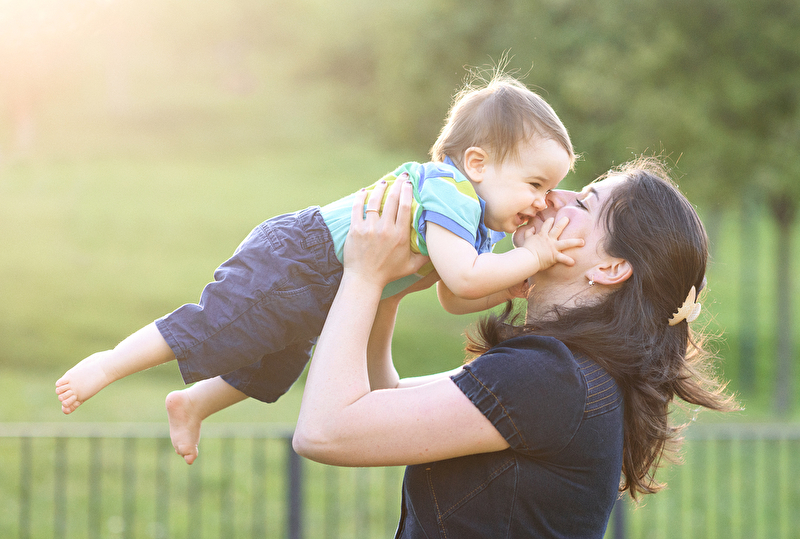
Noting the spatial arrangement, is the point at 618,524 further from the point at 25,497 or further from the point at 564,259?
the point at 25,497

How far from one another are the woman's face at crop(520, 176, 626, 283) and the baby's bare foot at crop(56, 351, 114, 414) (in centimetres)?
107

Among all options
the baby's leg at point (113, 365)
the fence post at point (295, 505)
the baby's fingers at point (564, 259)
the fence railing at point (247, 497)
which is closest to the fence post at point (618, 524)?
the fence railing at point (247, 497)

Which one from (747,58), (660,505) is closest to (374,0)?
(747,58)

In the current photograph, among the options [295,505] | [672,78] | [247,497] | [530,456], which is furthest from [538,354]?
[672,78]

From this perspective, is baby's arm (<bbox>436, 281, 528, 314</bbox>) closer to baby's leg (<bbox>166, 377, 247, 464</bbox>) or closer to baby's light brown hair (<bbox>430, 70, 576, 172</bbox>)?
baby's light brown hair (<bbox>430, 70, 576, 172</bbox>)

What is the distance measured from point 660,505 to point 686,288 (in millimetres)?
5018

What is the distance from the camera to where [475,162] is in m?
1.92

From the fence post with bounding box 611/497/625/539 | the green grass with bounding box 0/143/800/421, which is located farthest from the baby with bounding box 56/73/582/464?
the green grass with bounding box 0/143/800/421

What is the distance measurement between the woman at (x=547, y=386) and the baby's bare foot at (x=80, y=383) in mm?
560

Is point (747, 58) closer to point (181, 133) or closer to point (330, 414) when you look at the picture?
point (330, 414)

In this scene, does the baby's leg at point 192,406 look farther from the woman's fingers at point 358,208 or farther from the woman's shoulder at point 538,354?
the woman's shoulder at point 538,354

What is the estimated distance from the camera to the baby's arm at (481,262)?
1706mm

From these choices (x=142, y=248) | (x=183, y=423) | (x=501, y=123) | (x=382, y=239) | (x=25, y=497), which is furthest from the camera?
(x=142, y=248)

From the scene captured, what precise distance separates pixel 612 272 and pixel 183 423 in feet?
3.85
